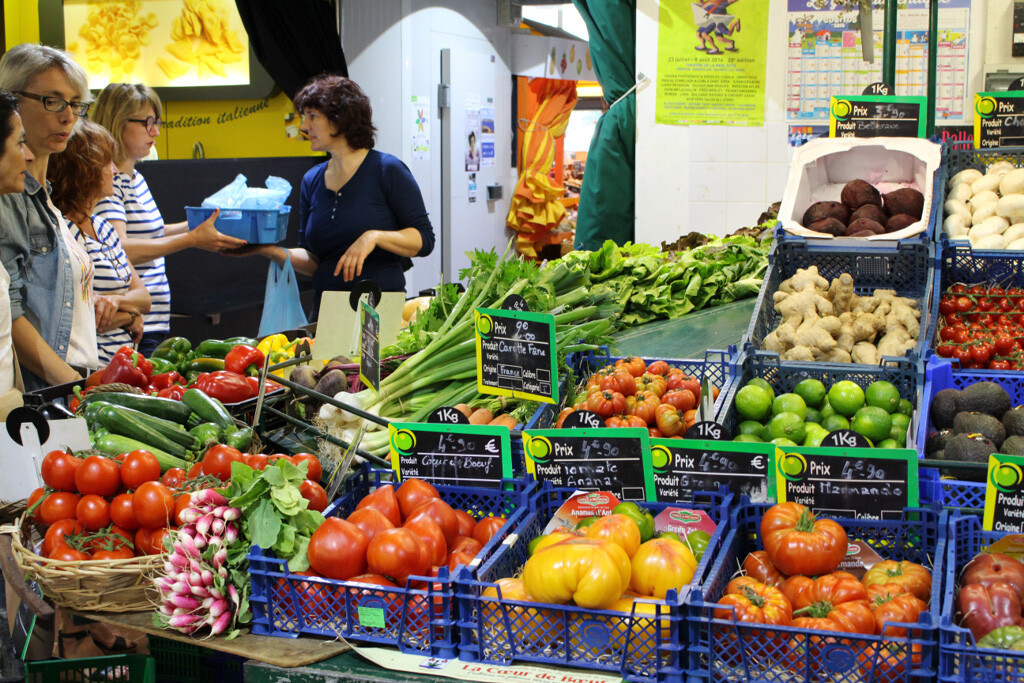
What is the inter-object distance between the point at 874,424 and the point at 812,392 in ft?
0.77

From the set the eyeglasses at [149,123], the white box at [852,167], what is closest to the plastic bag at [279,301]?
the eyeglasses at [149,123]

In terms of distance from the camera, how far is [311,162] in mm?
8141

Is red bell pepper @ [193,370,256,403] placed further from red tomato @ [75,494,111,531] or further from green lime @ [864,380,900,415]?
green lime @ [864,380,900,415]

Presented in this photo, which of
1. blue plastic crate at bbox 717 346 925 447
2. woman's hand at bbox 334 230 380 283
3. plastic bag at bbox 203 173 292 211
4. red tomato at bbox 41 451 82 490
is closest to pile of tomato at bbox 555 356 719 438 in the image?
blue plastic crate at bbox 717 346 925 447

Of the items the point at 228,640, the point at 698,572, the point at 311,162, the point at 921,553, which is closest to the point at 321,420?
the point at 228,640

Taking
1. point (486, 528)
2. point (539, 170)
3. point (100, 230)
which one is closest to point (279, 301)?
point (100, 230)

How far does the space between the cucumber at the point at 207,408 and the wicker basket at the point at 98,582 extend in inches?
26.6

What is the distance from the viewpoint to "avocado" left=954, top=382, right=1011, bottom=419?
2.57m

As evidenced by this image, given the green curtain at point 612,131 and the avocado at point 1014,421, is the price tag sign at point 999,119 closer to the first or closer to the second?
the avocado at point 1014,421

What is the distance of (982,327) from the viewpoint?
10.2 feet

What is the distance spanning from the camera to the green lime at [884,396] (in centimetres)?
267

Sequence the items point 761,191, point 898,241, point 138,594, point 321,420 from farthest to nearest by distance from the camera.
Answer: point 761,191, point 898,241, point 321,420, point 138,594

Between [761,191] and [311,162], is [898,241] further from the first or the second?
[311,162]

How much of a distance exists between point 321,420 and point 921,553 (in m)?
1.68
